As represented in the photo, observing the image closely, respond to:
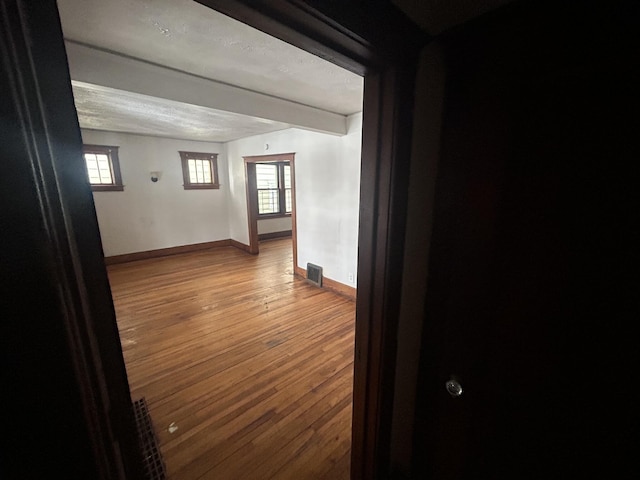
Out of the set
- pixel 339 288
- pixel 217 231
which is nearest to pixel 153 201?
pixel 217 231

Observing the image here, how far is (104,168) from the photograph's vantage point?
4719mm

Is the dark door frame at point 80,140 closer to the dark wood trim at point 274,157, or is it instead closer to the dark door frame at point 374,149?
the dark door frame at point 374,149

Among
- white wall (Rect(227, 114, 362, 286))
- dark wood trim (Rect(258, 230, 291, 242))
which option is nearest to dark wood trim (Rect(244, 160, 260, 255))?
white wall (Rect(227, 114, 362, 286))

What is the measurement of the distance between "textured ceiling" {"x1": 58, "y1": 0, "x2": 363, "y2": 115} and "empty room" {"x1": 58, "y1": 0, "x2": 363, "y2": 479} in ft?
0.04

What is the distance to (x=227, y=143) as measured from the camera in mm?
5777

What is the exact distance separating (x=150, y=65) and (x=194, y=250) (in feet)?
15.2

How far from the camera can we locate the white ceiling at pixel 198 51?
4.18 ft

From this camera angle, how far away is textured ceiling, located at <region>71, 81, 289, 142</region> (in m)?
2.56

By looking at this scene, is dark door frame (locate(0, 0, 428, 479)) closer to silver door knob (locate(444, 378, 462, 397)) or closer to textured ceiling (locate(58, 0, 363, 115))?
silver door knob (locate(444, 378, 462, 397))

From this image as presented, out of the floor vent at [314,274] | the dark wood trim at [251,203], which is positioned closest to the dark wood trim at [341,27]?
the floor vent at [314,274]

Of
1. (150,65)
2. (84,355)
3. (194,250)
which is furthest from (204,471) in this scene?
(194,250)

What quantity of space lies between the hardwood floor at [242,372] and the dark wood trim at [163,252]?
943mm

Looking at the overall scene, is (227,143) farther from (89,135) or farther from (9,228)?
(9,228)

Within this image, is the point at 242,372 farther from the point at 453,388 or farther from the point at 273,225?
the point at 273,225
